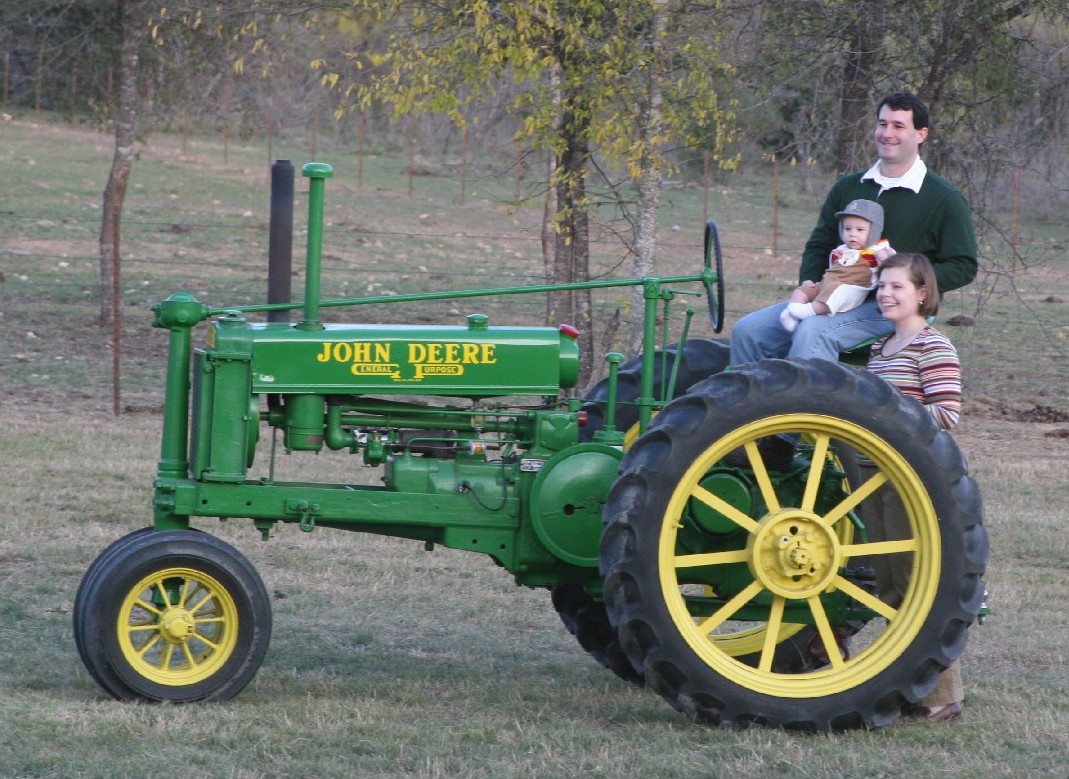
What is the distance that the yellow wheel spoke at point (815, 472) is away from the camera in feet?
15.0

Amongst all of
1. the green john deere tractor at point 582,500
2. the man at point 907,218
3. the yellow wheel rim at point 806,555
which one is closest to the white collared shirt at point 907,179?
the man at point 907,218

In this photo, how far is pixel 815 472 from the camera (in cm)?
461

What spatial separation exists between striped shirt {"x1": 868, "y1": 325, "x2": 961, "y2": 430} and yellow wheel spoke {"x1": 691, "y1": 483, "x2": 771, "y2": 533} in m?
0.59

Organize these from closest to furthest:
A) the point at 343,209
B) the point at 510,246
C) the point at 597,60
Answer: the point at 597,60, the point at 510,246, the point at 343,209

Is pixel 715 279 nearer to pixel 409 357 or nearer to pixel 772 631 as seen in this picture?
pixel 409 357

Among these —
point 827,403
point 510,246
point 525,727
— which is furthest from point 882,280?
point 510,246

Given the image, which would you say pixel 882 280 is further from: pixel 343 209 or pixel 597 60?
pixel 343 209

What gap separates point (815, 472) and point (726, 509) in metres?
0.29

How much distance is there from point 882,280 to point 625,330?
1055 centimetres

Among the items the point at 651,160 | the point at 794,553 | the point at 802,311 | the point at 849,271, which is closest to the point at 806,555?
the point at 794,553

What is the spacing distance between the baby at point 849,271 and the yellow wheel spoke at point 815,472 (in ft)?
1.76

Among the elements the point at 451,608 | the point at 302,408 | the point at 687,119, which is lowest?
the point at 451,608

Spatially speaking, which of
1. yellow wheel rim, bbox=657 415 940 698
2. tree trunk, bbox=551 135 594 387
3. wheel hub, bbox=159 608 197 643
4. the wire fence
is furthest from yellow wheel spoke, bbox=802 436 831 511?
the wire fence

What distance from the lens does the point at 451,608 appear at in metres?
6.50
